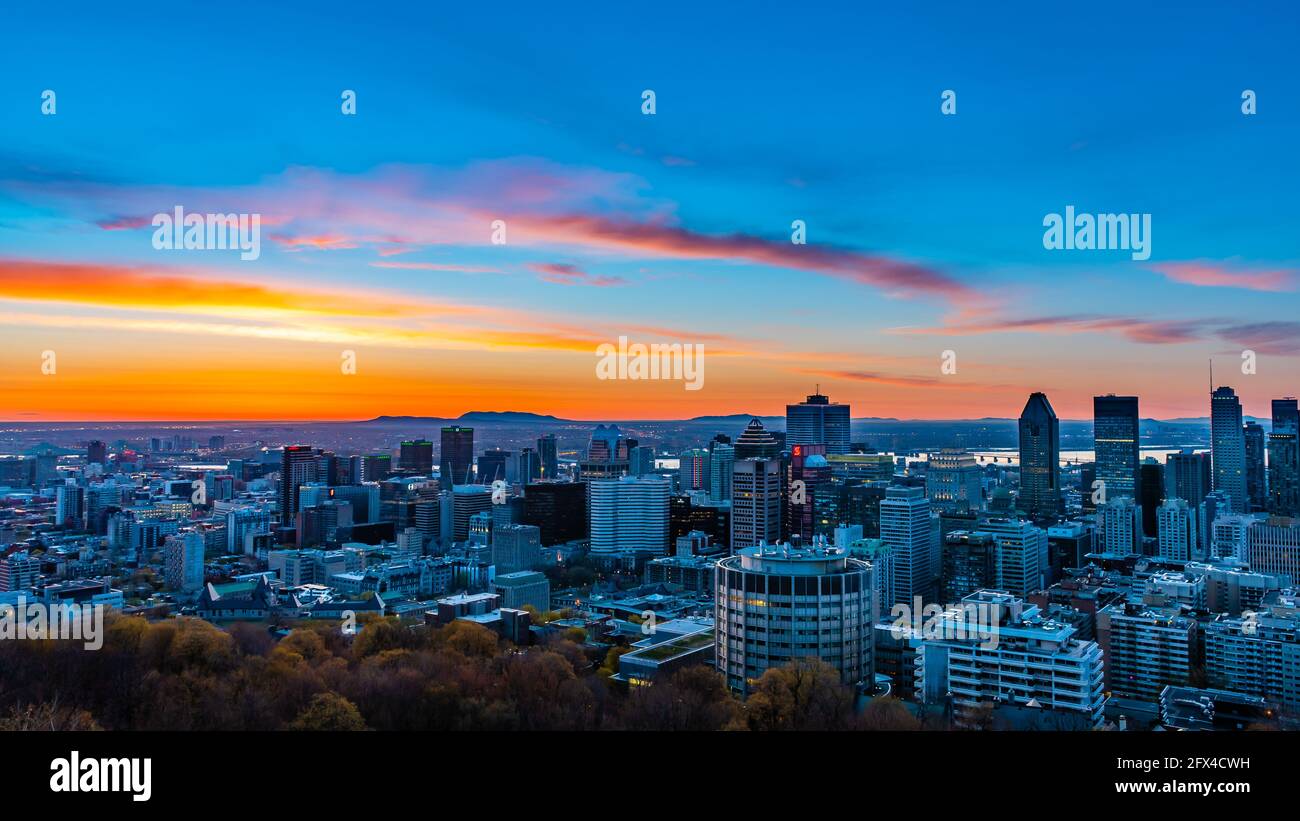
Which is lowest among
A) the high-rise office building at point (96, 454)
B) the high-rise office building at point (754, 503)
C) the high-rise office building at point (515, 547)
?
the high-rise office building at point (515, 547)

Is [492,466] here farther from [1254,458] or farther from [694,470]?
[1254,458]

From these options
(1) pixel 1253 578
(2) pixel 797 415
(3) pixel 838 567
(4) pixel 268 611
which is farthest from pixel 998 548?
(2) pixel 797 415

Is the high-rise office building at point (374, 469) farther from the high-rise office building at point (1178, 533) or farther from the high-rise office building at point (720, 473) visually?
the high-rise office building at point (1178, 533)

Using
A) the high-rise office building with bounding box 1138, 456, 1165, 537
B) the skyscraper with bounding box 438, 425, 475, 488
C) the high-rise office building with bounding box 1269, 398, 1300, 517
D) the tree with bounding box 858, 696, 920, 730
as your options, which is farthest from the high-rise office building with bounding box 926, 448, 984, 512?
the tree with bounding box 858, 696, 920, 730

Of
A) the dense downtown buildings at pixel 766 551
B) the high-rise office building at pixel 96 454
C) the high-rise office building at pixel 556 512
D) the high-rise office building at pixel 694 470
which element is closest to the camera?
the dense downtown buildings at pixel 766 551

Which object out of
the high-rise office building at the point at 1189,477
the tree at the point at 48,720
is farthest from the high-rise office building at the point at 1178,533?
the tree at the point at 48,720
